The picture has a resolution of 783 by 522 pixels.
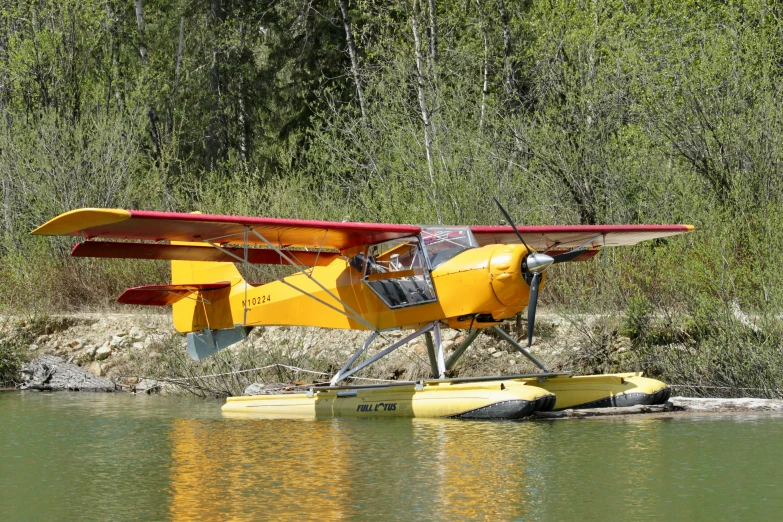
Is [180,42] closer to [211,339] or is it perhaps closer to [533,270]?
[211,339]

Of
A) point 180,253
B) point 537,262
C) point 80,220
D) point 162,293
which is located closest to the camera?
Result: point 80,220

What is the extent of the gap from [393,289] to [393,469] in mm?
3720

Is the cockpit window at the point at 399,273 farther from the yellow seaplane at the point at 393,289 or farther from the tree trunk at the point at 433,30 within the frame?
the tree trunk at the point at 433,30

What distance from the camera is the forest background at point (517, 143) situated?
13289 millimetres

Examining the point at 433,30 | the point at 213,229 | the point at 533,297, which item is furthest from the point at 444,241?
the point at 433,30

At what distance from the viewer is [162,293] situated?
13352mm

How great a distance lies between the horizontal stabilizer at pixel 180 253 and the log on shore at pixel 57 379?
4.47 m

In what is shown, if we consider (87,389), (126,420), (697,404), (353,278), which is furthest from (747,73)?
(87,389)

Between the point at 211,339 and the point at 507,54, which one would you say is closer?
the point at 211,339

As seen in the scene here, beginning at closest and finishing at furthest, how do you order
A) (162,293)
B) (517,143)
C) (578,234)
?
(578,234) < (162,293) < (517,143)

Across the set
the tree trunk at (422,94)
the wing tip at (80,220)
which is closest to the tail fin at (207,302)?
the wing tip at (80,220)

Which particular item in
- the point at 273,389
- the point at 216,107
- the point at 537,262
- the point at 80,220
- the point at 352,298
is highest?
the point at 216,107

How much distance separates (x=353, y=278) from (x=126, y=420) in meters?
3.27

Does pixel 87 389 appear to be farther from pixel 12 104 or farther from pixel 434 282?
pixel 12 104
